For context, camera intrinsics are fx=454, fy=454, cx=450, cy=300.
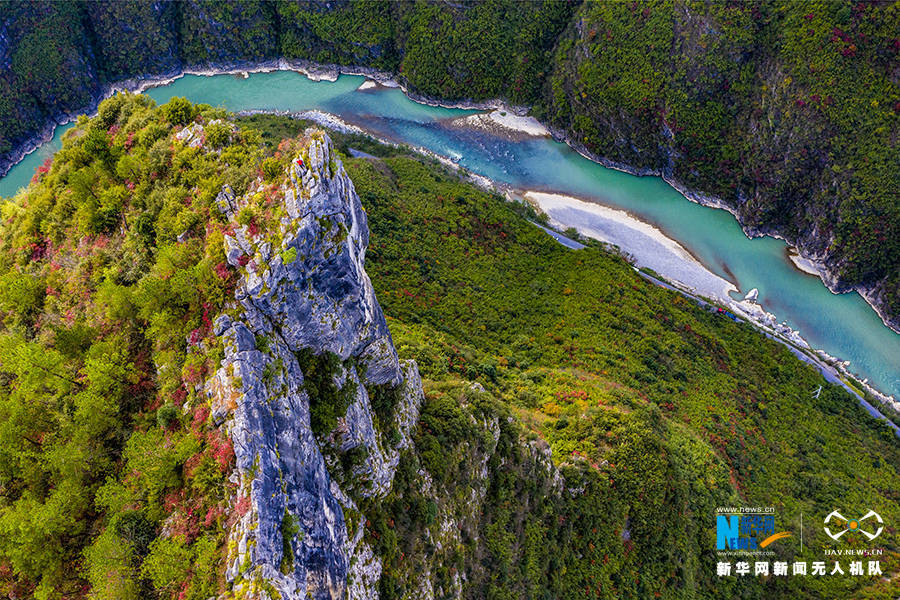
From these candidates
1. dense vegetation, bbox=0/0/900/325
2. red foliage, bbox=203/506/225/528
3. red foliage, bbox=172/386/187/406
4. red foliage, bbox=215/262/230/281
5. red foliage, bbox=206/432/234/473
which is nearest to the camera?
red foliage, bbox=203/506/225/528

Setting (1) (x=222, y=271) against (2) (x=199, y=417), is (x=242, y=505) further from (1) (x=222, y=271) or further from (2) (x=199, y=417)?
(1) (x=222, y=271)

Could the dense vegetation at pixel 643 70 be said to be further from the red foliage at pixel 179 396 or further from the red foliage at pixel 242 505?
the red foliage at pixel 179 396

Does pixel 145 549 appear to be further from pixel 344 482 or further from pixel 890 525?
pixel 890 525

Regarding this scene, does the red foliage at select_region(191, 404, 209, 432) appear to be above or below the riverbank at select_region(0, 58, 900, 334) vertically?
above

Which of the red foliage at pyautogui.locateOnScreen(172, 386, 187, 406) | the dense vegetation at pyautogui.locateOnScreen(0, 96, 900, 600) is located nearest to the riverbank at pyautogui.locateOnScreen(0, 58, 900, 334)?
the dense vegetation at pyautogui.locateOnScreen(0, 96, 900, 600)

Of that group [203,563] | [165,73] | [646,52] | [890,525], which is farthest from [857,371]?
[165,73]

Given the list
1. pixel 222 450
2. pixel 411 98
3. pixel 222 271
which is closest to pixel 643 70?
pixel 411 98

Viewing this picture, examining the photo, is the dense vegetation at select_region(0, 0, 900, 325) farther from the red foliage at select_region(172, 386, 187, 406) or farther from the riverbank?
the red foliage at select_region(172, 386, 187, 406)
